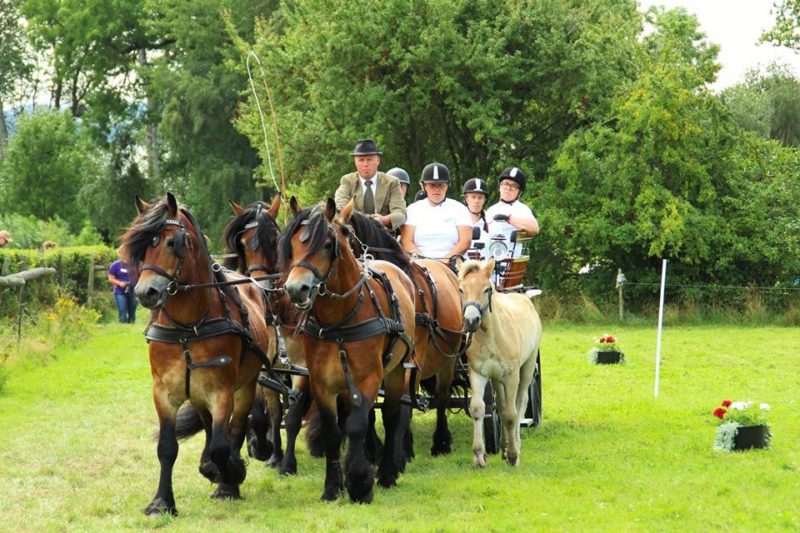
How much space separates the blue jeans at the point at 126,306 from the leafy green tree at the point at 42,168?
19201 mm

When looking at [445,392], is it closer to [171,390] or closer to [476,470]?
[476,470]

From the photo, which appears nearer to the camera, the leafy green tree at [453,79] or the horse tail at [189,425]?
the horse tail at [189,425]

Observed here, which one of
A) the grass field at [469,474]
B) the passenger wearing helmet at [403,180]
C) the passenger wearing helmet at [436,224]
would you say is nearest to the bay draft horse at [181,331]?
the grass field at [469,474]

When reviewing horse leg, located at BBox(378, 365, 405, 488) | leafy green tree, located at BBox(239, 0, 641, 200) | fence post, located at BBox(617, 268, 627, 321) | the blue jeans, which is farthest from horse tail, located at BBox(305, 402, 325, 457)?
leafy green tree, located at BBox(239, 0, 641, 200)

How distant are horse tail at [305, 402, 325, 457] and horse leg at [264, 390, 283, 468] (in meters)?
0.24

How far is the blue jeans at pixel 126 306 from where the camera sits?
81.4 ft

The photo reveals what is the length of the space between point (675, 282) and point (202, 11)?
23817 millimetres

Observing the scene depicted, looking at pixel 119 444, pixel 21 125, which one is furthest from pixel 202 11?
pixel 119 444

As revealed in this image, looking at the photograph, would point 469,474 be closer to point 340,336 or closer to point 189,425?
point 340,336

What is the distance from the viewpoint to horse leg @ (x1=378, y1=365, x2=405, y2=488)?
8.55m

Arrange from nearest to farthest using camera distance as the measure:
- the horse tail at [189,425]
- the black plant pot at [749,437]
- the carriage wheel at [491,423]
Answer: the horse tail at [189,425]
the black plant pot at [749,437]
the carriage wheel at [491,423]

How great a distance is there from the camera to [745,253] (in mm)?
25203

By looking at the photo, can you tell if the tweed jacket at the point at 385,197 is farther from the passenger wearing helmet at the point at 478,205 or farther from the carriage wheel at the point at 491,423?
the carriage wheel at the point at 491,423

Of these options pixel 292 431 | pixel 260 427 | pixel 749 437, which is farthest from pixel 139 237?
pixel 749 437
